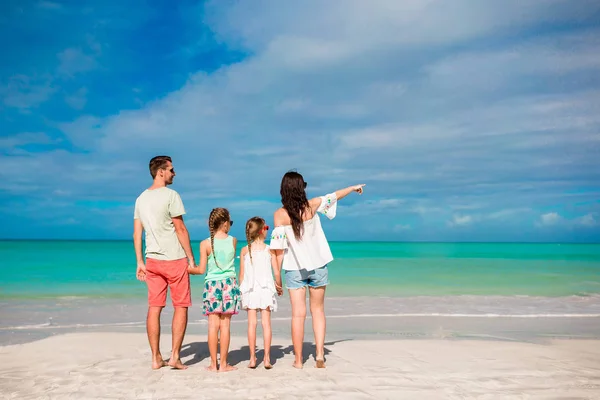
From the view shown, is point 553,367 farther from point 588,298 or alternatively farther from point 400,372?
point 588,298

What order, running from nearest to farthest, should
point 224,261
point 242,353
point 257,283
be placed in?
point 224,261 < point 257,283 < point 242,353

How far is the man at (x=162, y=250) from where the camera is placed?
5039mm

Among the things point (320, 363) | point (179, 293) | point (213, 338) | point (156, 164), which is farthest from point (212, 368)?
point (156, 164)

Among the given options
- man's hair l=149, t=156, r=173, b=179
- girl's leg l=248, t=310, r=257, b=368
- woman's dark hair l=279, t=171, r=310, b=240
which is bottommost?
girl's leg l=248, t=310, r=257, b=368

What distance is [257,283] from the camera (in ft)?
17.7

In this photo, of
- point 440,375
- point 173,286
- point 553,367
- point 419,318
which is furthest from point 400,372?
point 419,318

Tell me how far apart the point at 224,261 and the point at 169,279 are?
59cm

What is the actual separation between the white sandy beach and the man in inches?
23.8

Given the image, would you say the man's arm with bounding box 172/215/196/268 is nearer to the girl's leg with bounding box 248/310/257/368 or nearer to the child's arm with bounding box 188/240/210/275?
the child's arm with bounding box 188/240/210/275

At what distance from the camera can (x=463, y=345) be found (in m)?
6.61

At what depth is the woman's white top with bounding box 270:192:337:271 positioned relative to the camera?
5.17 m

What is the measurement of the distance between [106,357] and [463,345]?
457 cm

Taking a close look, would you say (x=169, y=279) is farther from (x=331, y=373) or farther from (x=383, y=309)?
(x=383, y=309)

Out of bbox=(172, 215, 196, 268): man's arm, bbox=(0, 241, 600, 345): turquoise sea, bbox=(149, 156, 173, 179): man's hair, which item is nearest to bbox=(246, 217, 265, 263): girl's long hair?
bbox=(172, 215, 196, 268): man's arm
